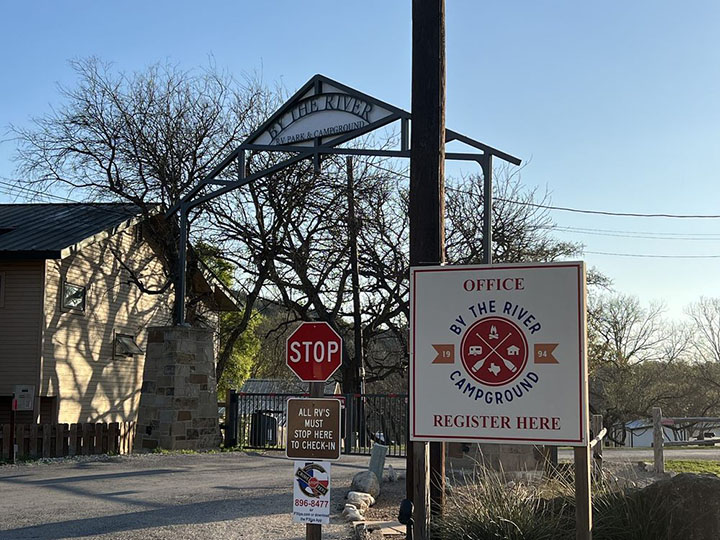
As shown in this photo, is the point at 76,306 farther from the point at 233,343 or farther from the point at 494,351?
the point at 494,351

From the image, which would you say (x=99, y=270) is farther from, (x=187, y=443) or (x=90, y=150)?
(x=187, y=443)

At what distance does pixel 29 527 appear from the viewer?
9.71m

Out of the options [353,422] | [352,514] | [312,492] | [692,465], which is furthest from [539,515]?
[353,422]

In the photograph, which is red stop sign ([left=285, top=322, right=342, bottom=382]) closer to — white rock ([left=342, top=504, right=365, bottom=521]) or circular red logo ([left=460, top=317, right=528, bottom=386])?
circular red logo ([left=460, top=317, right=528, bottom=386])

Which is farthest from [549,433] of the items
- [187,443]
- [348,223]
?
[348,223]

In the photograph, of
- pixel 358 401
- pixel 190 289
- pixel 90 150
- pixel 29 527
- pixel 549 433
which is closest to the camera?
pixel 549 433

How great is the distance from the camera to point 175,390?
19.5 meters

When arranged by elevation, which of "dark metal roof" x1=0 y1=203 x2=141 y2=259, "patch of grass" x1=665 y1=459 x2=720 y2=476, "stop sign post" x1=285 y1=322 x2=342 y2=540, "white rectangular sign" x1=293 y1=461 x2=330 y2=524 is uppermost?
"dark metal roof" x1=0 y1=203 x2=141 y2=259

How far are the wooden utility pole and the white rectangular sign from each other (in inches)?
58.0

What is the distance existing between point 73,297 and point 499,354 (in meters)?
19.5

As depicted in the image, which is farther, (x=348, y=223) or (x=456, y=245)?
(x=456, y=245)

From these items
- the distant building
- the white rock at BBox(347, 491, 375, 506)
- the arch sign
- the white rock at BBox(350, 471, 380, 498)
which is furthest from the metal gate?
the arch sign

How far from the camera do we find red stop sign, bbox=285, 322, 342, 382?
7.59m

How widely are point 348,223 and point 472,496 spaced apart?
1774cm
